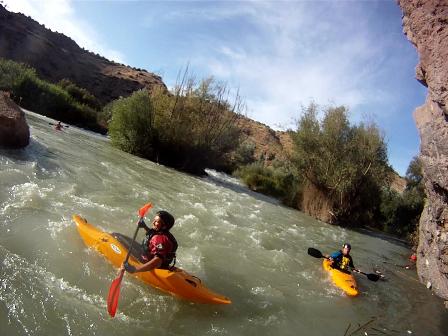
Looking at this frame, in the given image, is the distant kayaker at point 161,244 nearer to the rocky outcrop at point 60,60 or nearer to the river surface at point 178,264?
the river surface at point 178,264

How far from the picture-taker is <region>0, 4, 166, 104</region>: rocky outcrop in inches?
1841

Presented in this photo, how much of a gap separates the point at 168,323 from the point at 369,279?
18.9 ft

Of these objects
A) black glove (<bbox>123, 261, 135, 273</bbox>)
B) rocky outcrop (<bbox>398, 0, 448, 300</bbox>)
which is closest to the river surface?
black glove (<bbox>123, 261, 135, 273</bbox>)

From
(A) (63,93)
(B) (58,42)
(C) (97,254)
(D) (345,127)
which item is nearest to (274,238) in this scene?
(C) (97,254)

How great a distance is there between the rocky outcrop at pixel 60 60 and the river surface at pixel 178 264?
33974mm

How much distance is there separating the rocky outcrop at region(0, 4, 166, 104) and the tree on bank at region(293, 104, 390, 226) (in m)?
27.0

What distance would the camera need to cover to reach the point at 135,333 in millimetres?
4250

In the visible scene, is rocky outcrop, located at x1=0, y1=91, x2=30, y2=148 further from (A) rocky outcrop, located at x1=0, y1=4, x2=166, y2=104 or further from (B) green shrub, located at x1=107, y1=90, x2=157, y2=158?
(A) rocky outcrop, located at x1=0, y1=4, x2=166, y2=104

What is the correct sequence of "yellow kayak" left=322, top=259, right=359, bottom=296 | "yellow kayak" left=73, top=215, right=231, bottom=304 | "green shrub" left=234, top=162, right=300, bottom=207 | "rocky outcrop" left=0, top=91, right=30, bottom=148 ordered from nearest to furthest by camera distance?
"yellow kayak" left=73, top=215, right=231, bottom=304
"yellow kayak" left=322, top=259, right=359, bottom=296
"rocky outcrop" left=0, top=91, right=30, bottom=148
"green shrub" left=234, top=162, right=300, bottom=207

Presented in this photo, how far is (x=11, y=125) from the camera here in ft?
33.4

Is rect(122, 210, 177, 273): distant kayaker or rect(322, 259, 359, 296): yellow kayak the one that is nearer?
rect(122, 210, 177, 273): distant kayaker

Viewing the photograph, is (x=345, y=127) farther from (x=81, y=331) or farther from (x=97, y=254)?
(x=81, y=331)

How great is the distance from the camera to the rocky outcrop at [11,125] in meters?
9.98

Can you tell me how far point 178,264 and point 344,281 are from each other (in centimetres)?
327
